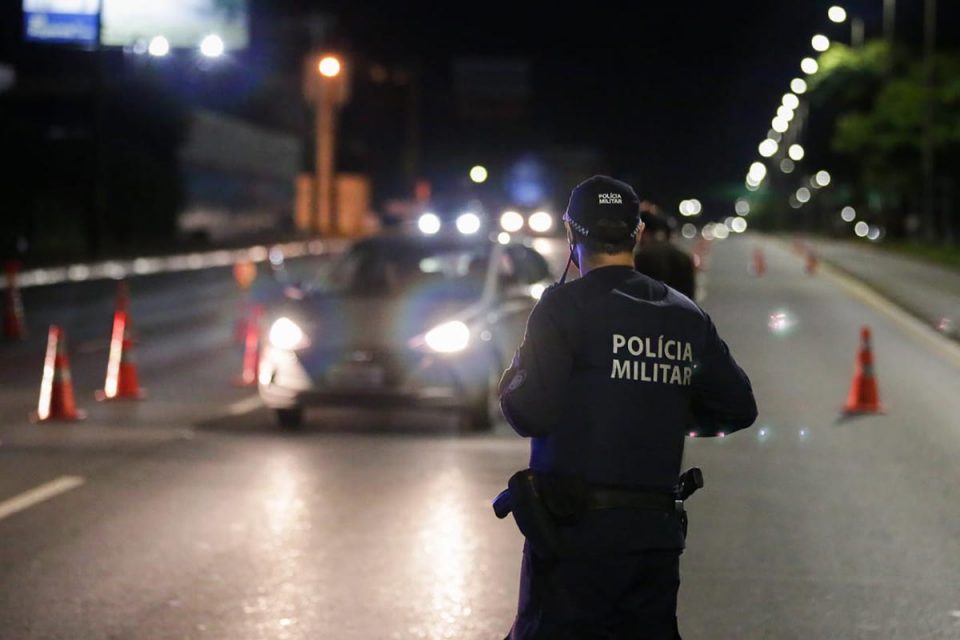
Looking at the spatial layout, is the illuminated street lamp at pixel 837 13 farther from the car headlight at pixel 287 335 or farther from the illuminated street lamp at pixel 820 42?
the car headlight at pixel 287 335

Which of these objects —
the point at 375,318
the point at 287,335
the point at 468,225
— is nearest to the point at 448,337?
the point at 375,318

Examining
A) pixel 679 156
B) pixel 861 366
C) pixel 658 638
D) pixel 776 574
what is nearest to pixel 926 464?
pixel 861 366

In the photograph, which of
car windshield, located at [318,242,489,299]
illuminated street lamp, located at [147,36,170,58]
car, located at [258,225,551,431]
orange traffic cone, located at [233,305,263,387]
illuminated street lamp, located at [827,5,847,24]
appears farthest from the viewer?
illuminated street lamp, located at [827,5,847,24]

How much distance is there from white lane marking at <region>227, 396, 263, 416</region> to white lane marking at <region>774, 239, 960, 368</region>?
8.12 meters

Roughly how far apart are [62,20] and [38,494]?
39.1 meters

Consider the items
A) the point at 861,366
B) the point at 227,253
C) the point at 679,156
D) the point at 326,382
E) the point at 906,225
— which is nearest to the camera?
the point at 326,382

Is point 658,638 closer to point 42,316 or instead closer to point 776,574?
point 776,574

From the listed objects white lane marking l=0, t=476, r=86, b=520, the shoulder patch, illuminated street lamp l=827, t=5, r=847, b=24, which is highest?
illuminated street lamp l=827, t=5, r=847, b=24

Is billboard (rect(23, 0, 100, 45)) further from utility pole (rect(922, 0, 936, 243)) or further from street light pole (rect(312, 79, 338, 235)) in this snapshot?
utility pole (rect(922, 0, 936, 243))

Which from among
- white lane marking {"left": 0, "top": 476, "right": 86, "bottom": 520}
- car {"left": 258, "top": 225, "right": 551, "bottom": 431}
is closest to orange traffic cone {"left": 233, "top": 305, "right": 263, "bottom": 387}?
car {"left": 258, "top": 225, "right": 551, "bottom": 431}

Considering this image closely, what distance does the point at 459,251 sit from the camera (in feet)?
49.2

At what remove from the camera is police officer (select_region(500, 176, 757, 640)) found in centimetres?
421

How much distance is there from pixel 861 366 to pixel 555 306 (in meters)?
11.1

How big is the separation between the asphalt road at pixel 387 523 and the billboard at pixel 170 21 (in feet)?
112
